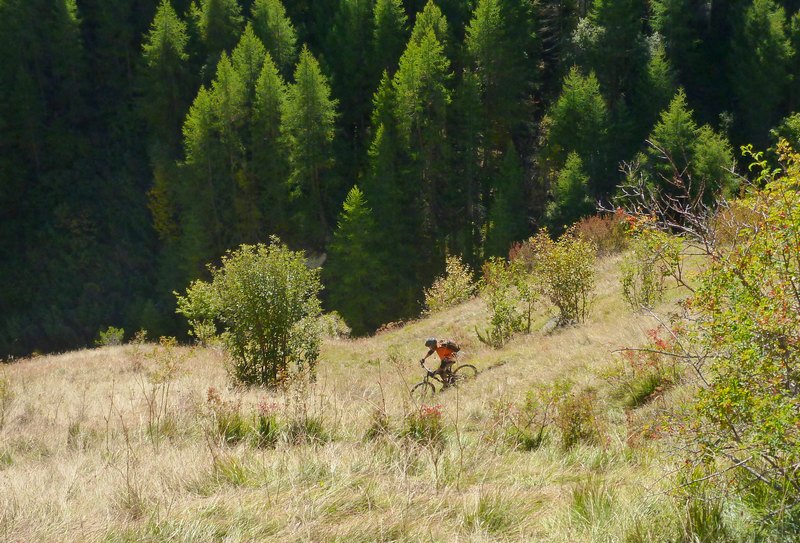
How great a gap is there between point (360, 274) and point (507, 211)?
8234 millimetres

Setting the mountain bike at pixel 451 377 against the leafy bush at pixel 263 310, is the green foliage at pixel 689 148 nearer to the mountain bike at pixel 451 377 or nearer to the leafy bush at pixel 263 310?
the mountain bike at pixel 451 377

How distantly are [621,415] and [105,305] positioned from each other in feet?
143

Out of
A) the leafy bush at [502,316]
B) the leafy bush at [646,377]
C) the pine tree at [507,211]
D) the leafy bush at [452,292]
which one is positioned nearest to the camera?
the leafy bush at [646,377]

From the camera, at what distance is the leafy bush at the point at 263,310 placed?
13.0 m

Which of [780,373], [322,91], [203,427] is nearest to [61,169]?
[322,91]

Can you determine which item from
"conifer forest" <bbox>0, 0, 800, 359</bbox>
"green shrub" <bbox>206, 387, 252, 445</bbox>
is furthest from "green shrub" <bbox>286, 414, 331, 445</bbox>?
"conifer forest" <bbox>0, 0, 800, 359</bbox>

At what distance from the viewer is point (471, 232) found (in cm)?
3834

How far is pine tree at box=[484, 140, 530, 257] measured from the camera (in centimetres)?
3516

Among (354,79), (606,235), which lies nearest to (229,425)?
(606,235)

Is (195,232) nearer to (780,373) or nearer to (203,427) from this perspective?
(203,427)

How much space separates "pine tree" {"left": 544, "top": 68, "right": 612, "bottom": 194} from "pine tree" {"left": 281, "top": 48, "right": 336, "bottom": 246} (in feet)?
42.5

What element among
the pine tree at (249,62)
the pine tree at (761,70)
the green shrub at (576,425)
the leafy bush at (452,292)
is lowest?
the leafy bush at (452,292)

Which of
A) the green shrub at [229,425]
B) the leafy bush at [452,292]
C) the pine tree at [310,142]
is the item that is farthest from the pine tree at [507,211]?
the green shrub at [229,425]

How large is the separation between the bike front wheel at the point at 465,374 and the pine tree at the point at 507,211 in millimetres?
21056
